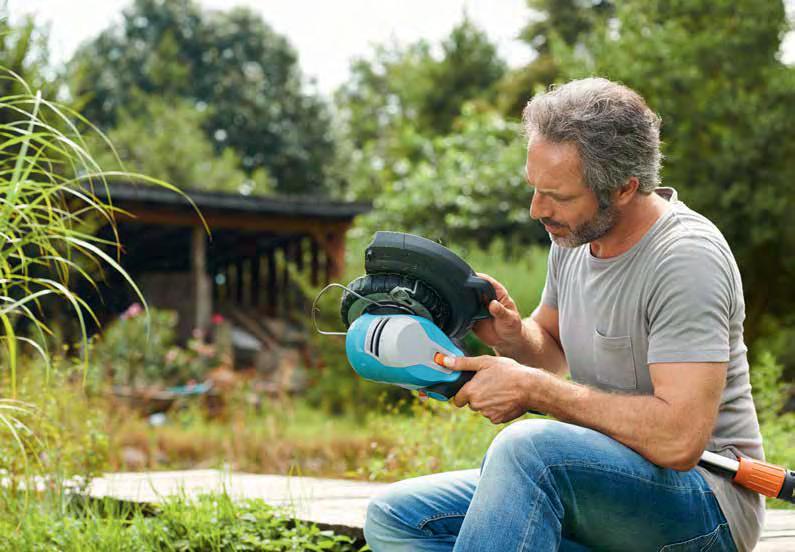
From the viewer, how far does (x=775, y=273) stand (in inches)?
380

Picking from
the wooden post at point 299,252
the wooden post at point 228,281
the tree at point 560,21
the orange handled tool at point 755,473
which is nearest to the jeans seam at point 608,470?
the orange handled tool at point 755,473

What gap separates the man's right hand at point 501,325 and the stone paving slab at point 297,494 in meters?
0.82

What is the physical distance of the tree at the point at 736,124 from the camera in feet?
30.7

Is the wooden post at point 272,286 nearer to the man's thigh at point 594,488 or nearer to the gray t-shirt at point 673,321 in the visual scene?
the gray t-shirt at point 673,321

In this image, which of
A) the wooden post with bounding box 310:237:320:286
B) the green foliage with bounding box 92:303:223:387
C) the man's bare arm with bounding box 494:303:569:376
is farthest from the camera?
the wooden post with bounding box 310:237:320:286

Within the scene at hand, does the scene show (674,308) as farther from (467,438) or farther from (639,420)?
(467,438)

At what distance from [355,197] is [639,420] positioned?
2625 centimetres

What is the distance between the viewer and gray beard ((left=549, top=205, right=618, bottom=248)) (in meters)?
2.01

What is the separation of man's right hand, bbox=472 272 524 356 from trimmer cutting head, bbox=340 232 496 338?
6.3 inches

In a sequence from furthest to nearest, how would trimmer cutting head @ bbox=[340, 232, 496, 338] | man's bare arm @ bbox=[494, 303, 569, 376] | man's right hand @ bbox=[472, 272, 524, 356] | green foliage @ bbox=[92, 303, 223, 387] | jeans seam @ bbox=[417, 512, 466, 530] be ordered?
green foliage @ bbox=[92, 303, 223, 387] < man's bare arm @ bbox=[494, 303, 569, 376] < man's right hand @ bbox=[472, 272, 524, 356] < jeans seam @ bbox=[417, 512, 466, 530] < trimmer cutting head @ bbox=[340, 232, 496, 338]

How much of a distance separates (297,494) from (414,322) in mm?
1864

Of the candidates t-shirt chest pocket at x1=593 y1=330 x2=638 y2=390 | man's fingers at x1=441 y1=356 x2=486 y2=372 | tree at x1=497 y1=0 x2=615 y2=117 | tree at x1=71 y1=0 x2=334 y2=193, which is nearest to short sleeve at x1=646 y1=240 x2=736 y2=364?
t-shirt chest pocket at x1=593 y1=330 x2=638 y2=390

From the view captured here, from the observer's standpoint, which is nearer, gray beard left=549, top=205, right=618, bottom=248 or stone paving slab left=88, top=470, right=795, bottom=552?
gray beard left=549, top=205, right=618, bottom=248

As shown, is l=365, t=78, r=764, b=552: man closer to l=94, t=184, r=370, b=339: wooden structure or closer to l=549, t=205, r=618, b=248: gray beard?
l=549, t=205, r=618, b=248: gray beard
